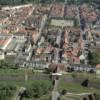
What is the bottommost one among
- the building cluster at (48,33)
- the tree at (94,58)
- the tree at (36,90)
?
the tree at (36,90)

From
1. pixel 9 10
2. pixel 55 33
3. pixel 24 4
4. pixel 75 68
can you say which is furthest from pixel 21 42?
pixel 24 4

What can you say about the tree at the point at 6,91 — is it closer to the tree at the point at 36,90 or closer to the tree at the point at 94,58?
the tree at the point at 36,90

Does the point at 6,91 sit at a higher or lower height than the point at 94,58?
lower

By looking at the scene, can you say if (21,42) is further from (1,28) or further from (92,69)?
(92,69)

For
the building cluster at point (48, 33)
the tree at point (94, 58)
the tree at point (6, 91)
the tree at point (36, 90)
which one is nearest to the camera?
the tree at point (6, 91)

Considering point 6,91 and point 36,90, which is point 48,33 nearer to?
point 36,90

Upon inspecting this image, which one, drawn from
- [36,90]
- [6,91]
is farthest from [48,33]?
[6,91]

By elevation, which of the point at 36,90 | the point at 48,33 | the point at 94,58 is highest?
the point at 48,33

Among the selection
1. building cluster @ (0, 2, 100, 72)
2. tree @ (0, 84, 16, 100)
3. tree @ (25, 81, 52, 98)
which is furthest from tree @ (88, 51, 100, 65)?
tree @ (0, 84, 16, 100)

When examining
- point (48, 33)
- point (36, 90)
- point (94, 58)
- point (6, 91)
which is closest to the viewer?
point (6, 91)

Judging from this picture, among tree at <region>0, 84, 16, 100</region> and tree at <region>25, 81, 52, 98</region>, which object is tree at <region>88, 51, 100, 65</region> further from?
tree at <region>0, 84, 16, 100</region>

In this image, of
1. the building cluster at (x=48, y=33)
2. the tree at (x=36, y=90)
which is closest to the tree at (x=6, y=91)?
the tree at (x=36, y=90)
